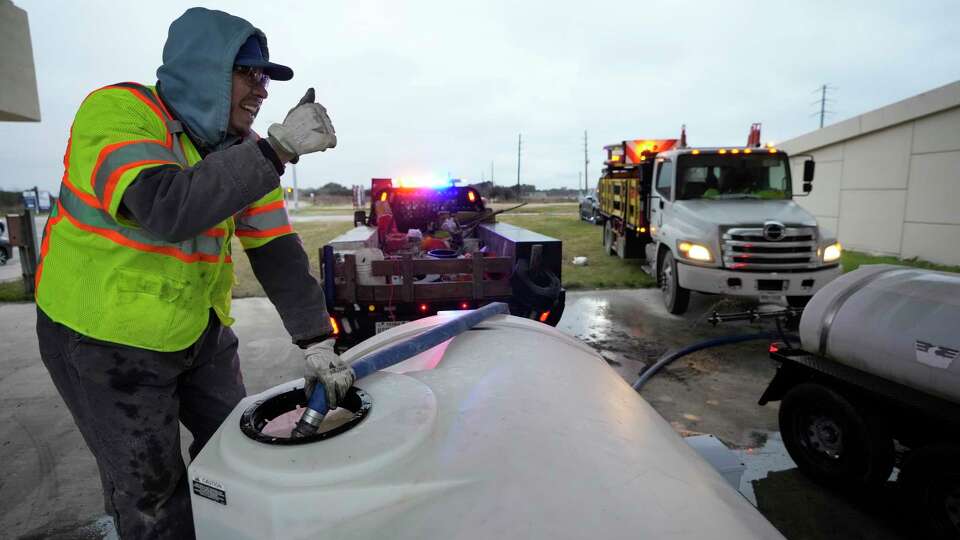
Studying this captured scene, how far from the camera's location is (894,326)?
283 centimetres

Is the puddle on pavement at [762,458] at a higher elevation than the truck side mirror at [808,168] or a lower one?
lower

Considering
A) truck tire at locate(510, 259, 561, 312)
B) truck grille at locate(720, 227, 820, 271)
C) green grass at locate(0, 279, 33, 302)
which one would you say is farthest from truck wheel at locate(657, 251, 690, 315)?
green grass at locate(0, 279, 33, 302)

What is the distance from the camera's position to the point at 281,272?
6.89 ft

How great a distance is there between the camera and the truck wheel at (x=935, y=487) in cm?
A: 254

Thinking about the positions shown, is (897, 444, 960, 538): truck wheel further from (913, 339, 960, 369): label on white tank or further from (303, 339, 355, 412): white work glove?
(303, 339, 355, 412): white work glove

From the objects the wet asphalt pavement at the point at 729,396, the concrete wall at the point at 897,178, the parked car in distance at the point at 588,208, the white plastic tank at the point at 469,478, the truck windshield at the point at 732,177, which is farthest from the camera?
the parked car in distance at the point at 588,208

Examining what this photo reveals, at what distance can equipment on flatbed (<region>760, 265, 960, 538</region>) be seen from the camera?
259cm

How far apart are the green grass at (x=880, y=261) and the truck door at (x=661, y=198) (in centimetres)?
485

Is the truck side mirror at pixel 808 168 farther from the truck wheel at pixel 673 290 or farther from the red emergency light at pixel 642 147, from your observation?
the red emergency light at pixel 642 147

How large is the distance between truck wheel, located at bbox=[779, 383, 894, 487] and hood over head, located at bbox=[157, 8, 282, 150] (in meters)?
3.60

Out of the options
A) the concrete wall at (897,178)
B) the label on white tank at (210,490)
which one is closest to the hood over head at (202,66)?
the label on white tank at (210,490)

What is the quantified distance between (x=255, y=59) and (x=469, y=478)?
59.3 inches

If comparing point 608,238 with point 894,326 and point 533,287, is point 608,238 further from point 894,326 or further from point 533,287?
point 894,326

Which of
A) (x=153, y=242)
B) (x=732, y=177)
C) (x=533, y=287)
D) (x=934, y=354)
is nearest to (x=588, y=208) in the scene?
(x=732, y=177)
